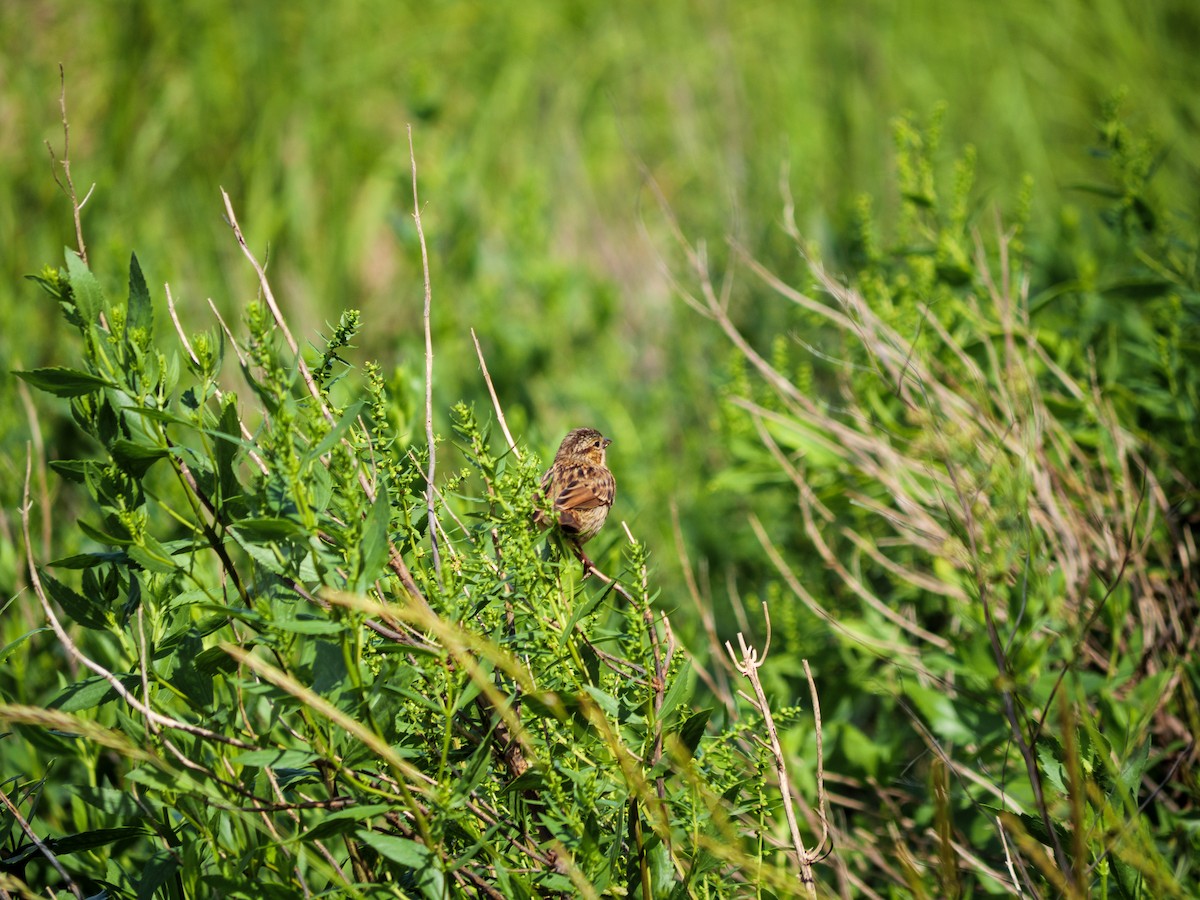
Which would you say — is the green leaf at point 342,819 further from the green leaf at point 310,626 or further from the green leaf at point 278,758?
the green leaf at point 310,626

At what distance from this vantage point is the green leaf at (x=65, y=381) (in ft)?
4.99

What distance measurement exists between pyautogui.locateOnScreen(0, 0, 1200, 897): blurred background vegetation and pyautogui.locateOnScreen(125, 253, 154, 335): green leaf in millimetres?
1627

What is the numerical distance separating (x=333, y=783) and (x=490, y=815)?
9.8 inches

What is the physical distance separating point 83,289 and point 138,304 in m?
0.08

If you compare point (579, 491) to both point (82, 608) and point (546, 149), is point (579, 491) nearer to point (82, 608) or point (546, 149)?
point (82, 608)

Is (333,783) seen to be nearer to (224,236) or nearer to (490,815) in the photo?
(490,815)


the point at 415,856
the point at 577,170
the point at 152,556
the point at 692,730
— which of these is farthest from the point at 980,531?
the point at 577,170

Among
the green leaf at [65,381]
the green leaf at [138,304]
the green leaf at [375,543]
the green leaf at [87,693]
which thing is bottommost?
the green leaf at [87,693]

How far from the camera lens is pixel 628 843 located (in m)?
1.77

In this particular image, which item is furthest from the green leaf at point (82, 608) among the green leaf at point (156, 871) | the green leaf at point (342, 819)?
the green leaf at point (342, 819)

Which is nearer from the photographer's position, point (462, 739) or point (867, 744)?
point (462, 739)

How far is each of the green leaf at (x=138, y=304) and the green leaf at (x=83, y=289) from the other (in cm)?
5

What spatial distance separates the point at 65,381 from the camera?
1550mm

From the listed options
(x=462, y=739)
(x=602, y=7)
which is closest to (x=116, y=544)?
(x=462, y=739)
